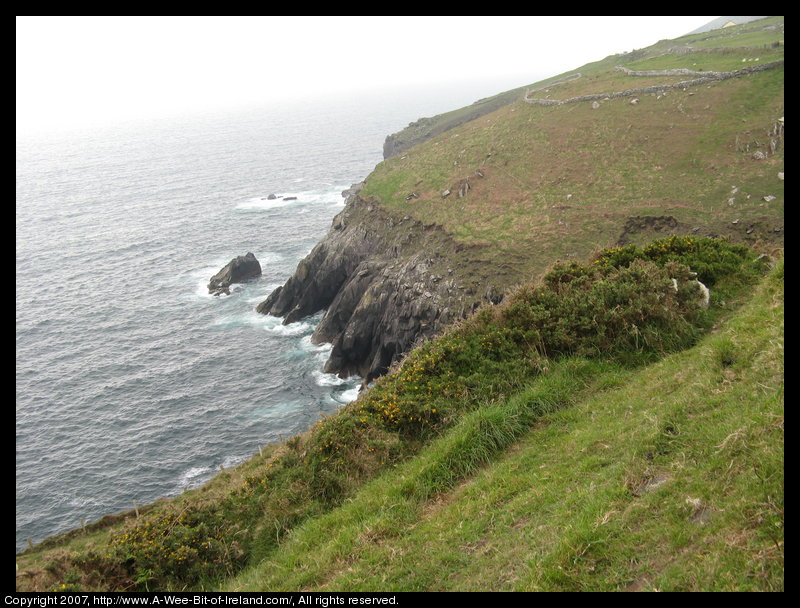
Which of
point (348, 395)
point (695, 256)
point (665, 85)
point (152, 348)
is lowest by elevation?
point (348, 395)

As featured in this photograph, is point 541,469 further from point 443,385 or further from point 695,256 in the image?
point 695,256

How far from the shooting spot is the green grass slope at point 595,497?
273 inches

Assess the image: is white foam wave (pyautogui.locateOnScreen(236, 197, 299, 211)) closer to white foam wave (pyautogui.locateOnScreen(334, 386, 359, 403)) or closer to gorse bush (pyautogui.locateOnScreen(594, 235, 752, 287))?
white foam wave (pyautogui.locateOnScreen(334, 386, 359, 403))

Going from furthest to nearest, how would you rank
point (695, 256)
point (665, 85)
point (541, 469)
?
point (665, 85) < point (695, 256) < point (541, 469)

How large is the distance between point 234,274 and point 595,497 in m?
60.8

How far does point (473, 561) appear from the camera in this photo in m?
8.54

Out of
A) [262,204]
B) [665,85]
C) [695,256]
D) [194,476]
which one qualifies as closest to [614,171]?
[665,85]

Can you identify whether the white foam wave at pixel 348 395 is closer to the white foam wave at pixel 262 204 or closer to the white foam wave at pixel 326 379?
the white foam wave at pixel 326 379

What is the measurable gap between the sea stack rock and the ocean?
5.64 feet

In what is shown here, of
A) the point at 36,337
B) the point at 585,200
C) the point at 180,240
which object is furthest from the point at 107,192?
the point at 585,200

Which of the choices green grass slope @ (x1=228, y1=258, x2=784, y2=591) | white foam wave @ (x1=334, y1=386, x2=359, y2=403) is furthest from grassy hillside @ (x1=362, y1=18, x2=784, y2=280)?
green grass slope @ (x1=228, y1=258, x2=784, y2=591)

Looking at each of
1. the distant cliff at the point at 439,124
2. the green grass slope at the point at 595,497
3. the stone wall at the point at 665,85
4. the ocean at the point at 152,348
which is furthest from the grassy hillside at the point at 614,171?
the distant cliff at the point at 439,124

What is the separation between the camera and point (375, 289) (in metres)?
43.3
